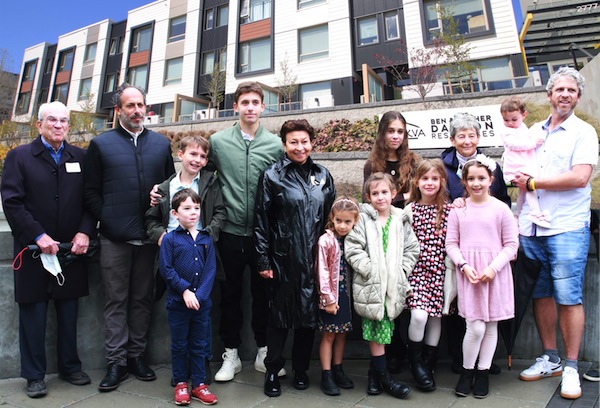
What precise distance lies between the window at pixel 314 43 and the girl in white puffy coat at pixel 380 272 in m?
21.9

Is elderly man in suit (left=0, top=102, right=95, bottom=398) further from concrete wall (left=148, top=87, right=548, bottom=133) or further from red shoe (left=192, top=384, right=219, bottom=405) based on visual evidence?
concrete wall (left=148, top=87, right=548, bottom=133)

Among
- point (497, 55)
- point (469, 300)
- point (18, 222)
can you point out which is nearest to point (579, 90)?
point (469, 300)

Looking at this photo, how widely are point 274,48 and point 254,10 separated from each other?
3625 mm

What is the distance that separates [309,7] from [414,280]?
24.1 metres

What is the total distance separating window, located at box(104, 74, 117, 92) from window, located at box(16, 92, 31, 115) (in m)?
11.9

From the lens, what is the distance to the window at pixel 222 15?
2819cm

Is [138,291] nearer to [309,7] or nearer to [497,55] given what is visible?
[497,55]

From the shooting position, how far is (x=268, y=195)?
3.32m

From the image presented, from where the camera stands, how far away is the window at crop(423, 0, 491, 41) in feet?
→ 65.5

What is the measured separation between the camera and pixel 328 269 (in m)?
3.19

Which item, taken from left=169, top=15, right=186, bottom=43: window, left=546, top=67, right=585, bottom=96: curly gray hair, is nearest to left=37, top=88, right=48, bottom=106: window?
left=169, top=15, right=186, bottom=43: window

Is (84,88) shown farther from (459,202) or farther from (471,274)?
(471,274)

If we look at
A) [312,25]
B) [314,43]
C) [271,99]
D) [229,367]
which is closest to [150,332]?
[229,367]

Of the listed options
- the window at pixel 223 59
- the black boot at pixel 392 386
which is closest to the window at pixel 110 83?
the window at pixel 223 59
